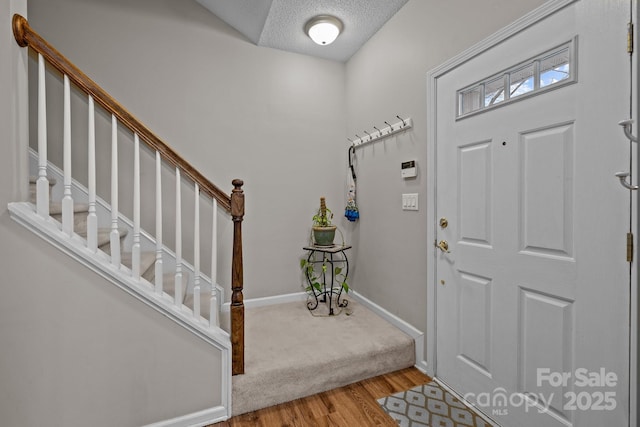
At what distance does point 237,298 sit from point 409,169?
1448 millimetres

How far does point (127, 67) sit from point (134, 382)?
2313 millimetres

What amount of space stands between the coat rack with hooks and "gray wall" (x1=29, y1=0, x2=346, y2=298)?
12.6 inches

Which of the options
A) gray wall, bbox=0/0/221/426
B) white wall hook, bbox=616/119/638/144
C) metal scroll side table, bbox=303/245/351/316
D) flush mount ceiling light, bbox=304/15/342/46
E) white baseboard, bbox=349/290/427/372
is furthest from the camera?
metal scroll side table, bbox=303/245/351/316

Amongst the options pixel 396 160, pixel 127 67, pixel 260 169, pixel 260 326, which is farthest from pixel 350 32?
pixel 260 326

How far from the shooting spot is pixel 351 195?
285 centimetres

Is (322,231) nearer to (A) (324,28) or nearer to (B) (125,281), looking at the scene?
(B) (125,281)

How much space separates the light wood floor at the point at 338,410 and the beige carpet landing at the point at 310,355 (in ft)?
0.13

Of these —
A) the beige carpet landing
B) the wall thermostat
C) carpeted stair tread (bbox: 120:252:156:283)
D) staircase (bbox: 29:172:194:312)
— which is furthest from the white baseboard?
carpeted stair tread (bbox: 120:252:156:283)

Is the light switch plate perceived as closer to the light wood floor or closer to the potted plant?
the potted plant

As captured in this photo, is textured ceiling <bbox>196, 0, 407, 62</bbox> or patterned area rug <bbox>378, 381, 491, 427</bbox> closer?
patterned area rug <bbox>378, 381, 491, 427</bbox>

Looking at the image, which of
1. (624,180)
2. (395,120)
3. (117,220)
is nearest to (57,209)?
(117,220)

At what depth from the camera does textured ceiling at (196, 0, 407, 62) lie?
2.19 m

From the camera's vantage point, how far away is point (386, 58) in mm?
2350

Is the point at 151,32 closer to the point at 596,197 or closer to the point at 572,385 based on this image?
the point at 596,197
